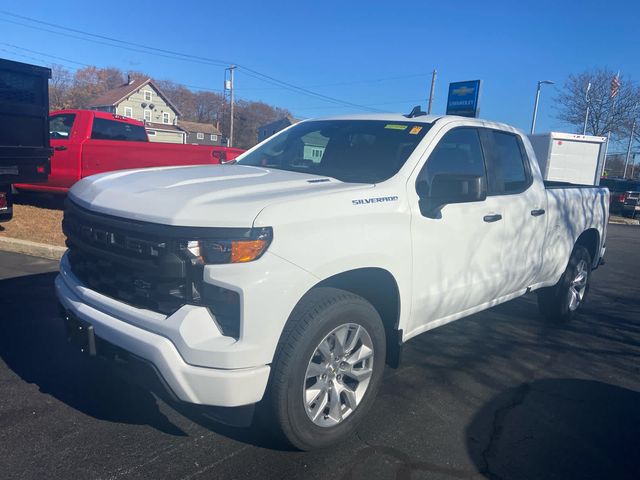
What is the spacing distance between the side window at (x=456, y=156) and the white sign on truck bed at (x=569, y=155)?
15.3 m

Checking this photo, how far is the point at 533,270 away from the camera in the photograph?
15.4 ft

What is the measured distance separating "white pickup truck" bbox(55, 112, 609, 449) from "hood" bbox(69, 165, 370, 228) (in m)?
0.01

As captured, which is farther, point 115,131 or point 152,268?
point 115,131

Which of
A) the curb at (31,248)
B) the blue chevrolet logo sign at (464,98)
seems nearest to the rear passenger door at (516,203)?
the curb at (31,248)

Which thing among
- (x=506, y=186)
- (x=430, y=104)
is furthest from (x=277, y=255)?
(x=430, y=104)

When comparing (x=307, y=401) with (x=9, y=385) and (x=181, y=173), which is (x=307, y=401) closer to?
(x=181, y=173)

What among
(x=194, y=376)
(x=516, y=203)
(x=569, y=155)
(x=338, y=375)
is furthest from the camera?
(x=569, y=155)

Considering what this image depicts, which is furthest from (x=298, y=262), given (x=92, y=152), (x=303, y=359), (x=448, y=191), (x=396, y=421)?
(x=92, y=152)

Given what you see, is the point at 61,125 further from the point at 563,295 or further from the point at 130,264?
Result: the point at 563,295

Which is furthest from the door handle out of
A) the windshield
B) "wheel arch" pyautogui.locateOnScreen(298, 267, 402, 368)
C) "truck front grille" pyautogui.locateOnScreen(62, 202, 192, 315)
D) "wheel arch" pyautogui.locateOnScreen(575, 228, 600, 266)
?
"truck front grille" pyautogui.locateOnScreen(62, 202, 192, 315)

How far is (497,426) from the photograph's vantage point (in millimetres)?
3379

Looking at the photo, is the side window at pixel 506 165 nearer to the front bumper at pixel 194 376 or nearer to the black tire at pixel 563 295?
the black tire at pixel 563 295

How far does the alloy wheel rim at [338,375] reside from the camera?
2.83 m

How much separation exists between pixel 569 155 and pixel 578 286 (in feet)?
47.6
